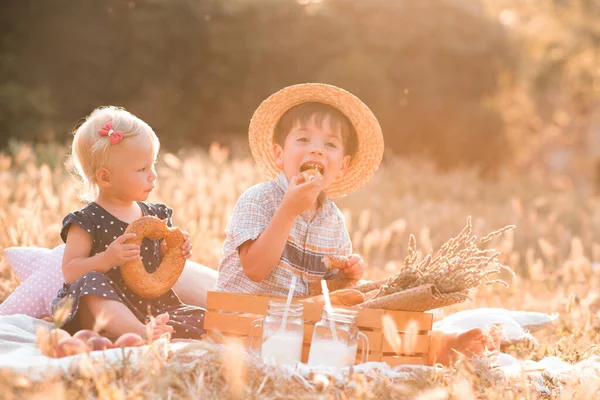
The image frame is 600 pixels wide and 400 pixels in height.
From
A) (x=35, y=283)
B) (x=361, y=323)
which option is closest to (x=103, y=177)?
(x=35, y=283)

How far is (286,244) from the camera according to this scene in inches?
156

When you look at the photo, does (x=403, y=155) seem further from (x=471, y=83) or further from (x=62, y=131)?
(x=62, y=131)

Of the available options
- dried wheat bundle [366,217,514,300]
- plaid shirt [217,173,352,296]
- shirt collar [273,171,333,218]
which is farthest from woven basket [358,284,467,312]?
shirt collar [273,171,333,218]

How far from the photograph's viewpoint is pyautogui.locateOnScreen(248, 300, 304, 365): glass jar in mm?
2945

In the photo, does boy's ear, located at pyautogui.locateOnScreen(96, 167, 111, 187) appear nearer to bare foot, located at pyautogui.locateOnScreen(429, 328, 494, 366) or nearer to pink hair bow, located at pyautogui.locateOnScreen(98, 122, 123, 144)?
pink hair bow, located at pyautogui.locateOnScreen(98, 122, 123, 144)

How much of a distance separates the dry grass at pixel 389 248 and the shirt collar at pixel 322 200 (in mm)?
511

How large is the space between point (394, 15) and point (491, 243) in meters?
6.57

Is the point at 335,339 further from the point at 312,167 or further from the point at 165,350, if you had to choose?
the point at 312,167

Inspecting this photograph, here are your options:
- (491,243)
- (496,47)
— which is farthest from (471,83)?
(491,243)

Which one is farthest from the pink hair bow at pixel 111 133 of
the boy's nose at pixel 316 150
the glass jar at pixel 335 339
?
the glass jar at pixel 335 339

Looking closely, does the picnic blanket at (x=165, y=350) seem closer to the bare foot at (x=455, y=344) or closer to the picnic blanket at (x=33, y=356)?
the picnic blanket at (x=33, y=356)

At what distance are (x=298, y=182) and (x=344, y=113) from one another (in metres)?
0.75

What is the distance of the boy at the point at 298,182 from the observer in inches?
145

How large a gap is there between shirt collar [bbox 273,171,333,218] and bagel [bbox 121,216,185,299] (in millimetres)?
594
